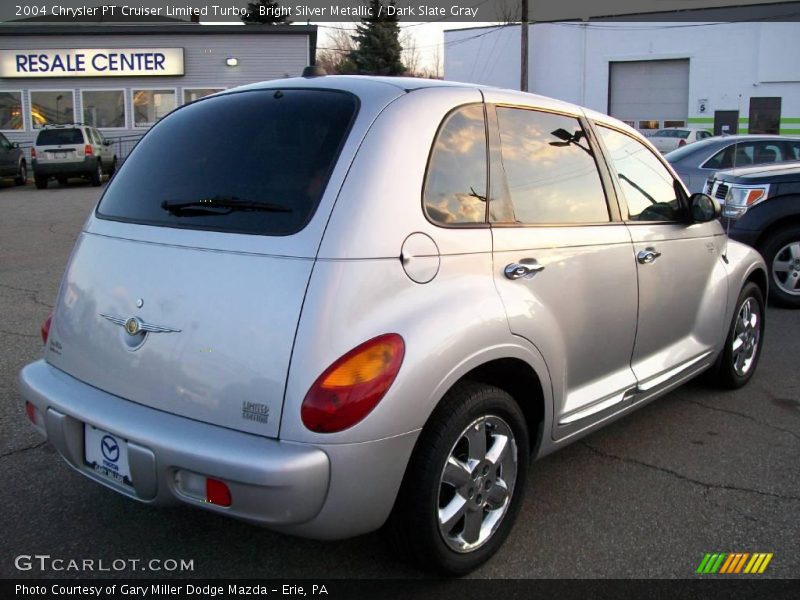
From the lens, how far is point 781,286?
7.62m

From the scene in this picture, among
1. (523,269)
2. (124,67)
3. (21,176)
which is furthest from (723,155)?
(124,67)

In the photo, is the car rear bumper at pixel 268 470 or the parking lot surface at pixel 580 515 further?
the parking lot surface at pixel 580 515

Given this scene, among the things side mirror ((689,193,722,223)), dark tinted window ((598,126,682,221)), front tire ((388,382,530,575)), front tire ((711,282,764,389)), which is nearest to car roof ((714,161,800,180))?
front tire ((711,282,764,389))

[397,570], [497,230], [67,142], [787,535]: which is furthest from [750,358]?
[67,142]

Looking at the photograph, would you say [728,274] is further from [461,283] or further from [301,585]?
[301,585]

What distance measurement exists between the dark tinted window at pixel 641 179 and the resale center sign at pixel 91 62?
28120mm

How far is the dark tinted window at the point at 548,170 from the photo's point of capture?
3213mm

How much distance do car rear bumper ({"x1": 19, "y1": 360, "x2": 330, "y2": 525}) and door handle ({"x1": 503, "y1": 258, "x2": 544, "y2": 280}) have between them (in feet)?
3.52

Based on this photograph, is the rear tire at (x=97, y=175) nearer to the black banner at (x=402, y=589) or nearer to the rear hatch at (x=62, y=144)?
the rear hatch at (x=62, y=144)

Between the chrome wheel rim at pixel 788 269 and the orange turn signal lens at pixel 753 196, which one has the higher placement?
the orange turn signal lens at pixel 753 196

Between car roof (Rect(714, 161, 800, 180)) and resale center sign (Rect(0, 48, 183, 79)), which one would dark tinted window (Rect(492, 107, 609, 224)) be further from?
resale center sign (Rect(0, 48, 183, 79))

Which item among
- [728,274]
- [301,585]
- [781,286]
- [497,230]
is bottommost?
[301,585]

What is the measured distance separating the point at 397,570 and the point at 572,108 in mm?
2263

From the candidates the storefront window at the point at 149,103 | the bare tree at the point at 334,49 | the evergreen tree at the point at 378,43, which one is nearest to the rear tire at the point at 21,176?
the storefront window at the point at 149,103
